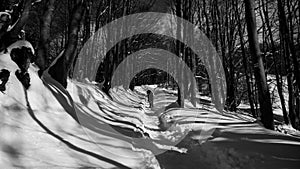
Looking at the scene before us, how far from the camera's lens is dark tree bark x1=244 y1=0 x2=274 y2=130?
26.6ft

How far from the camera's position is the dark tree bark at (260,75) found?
8109 mm

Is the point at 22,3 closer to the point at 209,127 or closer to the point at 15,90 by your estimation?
the point at 15,90

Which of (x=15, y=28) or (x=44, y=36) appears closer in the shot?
(x=15, y=28)

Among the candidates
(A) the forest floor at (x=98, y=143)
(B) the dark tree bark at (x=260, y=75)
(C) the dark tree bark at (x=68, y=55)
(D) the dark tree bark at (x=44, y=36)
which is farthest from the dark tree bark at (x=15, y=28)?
(B) the dark tree bark at (x=260, y=75)

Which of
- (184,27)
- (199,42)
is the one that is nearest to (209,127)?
(184,27)

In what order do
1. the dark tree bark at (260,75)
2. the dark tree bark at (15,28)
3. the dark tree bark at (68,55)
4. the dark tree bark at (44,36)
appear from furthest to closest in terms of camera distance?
the dark tree bark at (68,55)
the dark tree bark at (260,75)
the dark tree bark at (44,36)
the dark tree bark at (15,28)

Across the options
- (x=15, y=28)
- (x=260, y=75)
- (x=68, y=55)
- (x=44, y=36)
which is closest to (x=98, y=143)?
(x=15, y=28)

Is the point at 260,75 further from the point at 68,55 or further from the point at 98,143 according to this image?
the point at 68,55

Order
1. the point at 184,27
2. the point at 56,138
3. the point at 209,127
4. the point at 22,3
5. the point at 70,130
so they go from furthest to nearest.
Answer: the point at 184,27, the point at 209,127, the point at 22,3, the point at 70,130, the point at 56,138

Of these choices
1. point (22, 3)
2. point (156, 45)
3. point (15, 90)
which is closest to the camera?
point (15, 90)

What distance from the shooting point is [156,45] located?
3778cm

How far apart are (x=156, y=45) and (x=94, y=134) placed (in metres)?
32.9

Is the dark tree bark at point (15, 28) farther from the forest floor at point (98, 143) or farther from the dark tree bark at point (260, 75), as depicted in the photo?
the dark tree bark at point (260, 75)

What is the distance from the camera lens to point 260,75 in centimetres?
832
